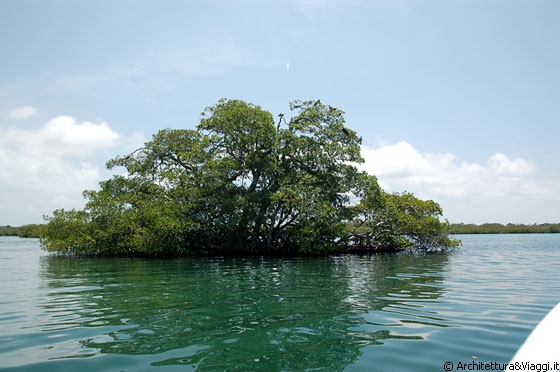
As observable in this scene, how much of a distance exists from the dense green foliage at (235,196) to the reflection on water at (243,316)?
1109 centimetres

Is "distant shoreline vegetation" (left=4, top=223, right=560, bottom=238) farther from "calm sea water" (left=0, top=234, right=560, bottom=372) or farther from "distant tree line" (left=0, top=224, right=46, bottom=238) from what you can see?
"calm sea water" (left=0, top=234, right=560, bottom=372)

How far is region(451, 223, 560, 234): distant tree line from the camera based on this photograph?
83.8 metres

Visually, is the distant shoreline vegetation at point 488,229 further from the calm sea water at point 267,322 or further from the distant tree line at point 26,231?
the calm sea water at point 267,322

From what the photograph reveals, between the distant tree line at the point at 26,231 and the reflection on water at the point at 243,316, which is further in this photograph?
the distant tree line at the point at 26,231

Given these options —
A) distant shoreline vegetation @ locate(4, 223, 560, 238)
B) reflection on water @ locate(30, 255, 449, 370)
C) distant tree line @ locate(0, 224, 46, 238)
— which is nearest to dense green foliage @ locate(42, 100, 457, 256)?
reflection on water @ locate(30, 255, 449, 370)

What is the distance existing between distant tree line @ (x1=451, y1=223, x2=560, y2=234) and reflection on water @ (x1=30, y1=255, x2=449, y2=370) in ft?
245

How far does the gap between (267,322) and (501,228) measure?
300 feet

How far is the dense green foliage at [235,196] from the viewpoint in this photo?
2622 centimetres

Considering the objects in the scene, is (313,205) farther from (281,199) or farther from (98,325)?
(98,325)

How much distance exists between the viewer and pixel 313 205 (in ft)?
84.9

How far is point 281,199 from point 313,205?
2.00 m

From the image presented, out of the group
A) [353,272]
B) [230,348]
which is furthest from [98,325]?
[353,272]

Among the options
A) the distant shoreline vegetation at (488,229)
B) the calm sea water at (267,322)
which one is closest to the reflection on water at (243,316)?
the calm sea water at (267,322)

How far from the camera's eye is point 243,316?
8.40 meters
